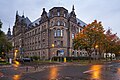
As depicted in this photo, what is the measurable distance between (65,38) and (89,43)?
21.5 metres

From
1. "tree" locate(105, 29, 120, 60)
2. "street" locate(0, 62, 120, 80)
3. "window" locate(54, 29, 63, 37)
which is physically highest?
"window" locate(54, 29, 63, 37)

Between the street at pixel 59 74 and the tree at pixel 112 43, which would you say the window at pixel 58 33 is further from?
the street at pixel 59 74

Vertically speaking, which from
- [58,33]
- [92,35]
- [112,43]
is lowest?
[112,43]

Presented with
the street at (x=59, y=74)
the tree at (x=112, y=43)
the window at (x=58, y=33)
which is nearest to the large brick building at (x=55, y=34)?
the window at (x=58, y=33)

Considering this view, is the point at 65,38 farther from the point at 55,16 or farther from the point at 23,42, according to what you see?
the point at 23,42

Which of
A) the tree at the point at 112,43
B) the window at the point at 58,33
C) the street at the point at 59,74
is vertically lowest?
the street at the point at 59,74

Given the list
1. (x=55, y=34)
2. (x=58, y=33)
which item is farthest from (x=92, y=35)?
(x=55, y=34)

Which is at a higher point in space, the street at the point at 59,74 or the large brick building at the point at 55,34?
the large brick building at the point at 55,34

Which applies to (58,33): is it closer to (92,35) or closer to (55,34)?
(55,34)

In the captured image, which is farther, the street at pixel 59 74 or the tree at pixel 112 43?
the tree at pixel 112 43

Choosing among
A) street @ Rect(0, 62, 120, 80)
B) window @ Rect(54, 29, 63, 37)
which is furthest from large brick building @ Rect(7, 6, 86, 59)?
street @ Rect(0, 62, 120, 80)

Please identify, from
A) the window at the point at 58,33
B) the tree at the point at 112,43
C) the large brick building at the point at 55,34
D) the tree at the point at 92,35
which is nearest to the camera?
the tree at the point at 92,35

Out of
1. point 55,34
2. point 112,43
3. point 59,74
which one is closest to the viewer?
point 59,74

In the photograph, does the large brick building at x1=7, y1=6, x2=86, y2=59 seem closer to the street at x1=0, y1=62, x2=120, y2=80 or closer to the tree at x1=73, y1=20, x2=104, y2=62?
the tree at x1=73, y1=20, x2=104, y2=62
